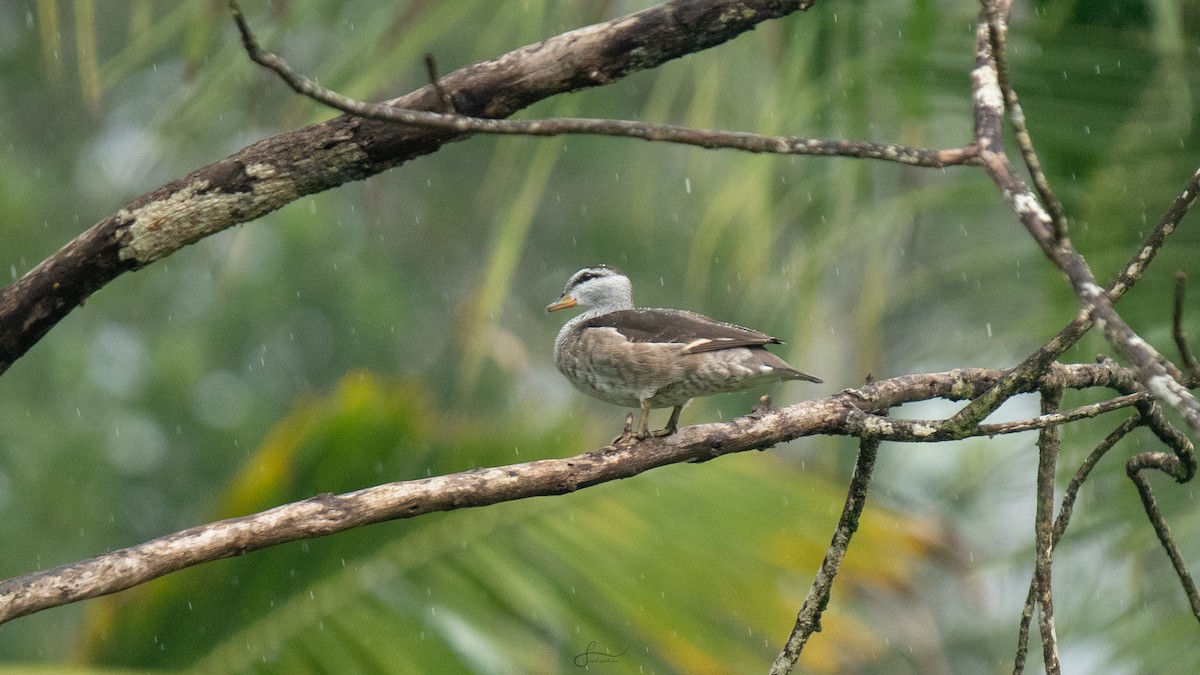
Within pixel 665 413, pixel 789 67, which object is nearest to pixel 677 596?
pixel 789 67

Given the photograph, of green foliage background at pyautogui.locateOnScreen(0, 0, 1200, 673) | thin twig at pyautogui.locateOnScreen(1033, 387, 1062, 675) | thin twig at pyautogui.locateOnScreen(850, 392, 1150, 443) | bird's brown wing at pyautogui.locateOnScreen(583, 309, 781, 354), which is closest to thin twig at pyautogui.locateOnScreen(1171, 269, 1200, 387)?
thin twig at pyautogui.locateOnScreen(850, 392, 1150, 443)

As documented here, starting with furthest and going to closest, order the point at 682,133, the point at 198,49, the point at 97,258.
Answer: the point at 198,49
the point at 97,258
the point at 682,133

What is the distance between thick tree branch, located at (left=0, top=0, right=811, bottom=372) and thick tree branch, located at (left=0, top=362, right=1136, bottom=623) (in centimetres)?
75

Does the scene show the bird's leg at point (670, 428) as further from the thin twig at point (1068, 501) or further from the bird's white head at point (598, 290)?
the bird's white head at point (598, 290)

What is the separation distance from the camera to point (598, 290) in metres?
4.80

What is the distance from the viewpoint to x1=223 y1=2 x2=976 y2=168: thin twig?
1940mm

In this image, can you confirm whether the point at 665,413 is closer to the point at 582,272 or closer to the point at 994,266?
the point at 994,266

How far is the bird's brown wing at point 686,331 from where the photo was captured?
3555 mm

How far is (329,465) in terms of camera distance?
4.62 meters

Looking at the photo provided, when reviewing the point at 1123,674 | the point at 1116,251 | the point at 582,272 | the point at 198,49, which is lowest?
the point at 1123,674

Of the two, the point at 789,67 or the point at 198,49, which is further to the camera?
the point at 789,67

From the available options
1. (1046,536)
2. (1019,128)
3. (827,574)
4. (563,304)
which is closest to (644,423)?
(827,574)

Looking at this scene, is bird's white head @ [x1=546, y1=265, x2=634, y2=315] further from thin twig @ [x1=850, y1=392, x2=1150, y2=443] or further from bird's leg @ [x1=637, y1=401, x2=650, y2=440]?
thin twig @ [x1=850, y1=392, x2=1150, y2=443]

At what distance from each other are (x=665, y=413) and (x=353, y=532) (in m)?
5.91
